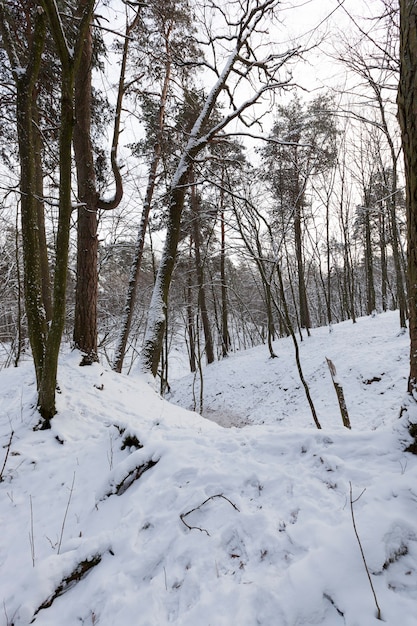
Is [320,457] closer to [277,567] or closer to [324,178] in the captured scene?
[277,567]

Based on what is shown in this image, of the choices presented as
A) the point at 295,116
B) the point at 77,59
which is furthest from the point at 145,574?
the point at 295,116

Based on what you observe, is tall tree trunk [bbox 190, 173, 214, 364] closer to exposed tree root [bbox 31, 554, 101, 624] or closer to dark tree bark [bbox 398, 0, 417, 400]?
dark tree bark [bbox 398, 0, 417, 400]

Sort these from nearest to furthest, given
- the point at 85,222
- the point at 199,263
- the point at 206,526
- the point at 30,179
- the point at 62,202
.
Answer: the point at 206,526 < the point at 62,202 < the point at 30,179 < the point at 85,222 < the point at 199,263

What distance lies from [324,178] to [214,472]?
13.8 metres

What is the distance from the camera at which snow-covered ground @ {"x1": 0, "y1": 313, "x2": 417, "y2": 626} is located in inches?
54.1

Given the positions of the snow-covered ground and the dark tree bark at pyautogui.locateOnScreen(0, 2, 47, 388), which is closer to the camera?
the snow-covered ground

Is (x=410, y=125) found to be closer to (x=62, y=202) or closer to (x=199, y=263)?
(x=62, y=202)

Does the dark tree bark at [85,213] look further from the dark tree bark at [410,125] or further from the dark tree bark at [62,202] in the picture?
the dark tree bark at [410,125]

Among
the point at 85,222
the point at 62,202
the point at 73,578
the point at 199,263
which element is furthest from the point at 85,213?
the point at 199,263

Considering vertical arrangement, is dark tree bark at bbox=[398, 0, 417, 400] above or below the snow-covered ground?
above

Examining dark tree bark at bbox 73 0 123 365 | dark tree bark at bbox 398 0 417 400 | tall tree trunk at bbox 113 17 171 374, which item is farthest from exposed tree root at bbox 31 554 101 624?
tall tree trunk at bbox 113 17 171 374

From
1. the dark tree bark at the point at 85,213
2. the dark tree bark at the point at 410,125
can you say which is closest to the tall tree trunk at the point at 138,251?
the dark tree bark at the point at 85,213

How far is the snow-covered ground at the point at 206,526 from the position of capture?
137 cm

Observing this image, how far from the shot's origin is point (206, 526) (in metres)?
1.86
